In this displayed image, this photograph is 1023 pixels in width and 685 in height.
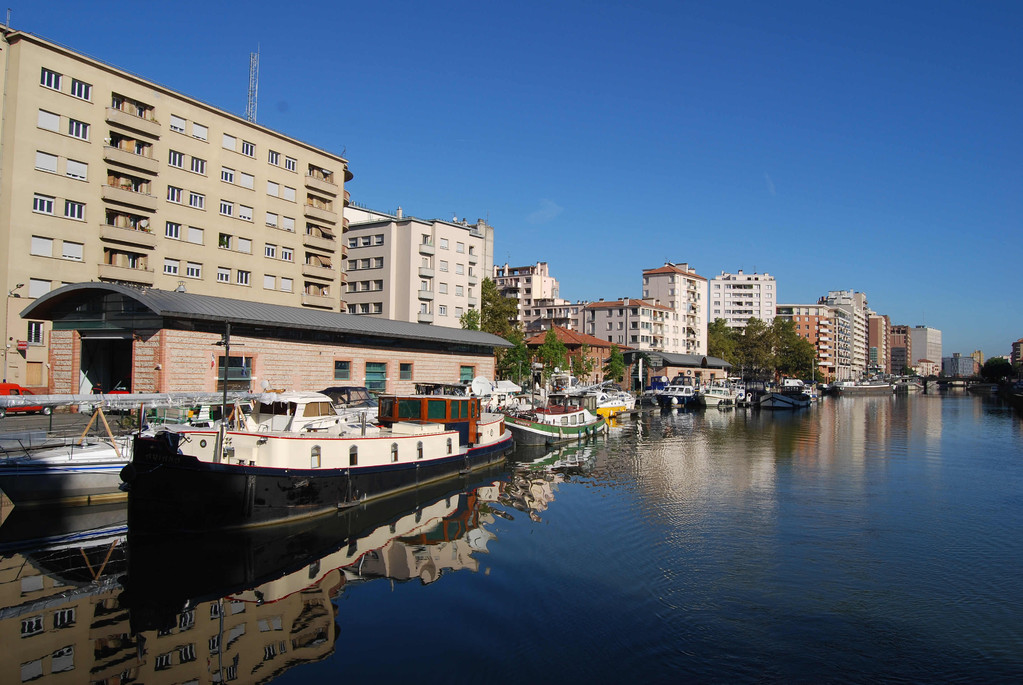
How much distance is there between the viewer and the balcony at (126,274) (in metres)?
44.8

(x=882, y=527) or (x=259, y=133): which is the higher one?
(x=259, y=133)

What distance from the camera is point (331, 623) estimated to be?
13398 mm

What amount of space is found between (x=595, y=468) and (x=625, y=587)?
62.0ft

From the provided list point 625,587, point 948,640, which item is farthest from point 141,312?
point 948,640

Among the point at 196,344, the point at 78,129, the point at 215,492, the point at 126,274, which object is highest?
the point at 78,129

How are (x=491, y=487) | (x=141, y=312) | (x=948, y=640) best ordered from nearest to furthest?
(x=948, y=640) → (x=491, y=487) → (x=141, y=312)

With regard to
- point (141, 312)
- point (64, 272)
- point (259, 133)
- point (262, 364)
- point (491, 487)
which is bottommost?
point (491, 487)

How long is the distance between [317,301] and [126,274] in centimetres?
1708

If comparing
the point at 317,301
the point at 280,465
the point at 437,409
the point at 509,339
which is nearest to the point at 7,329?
the point at 317,301

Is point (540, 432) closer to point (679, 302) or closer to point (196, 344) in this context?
point (196, 344)

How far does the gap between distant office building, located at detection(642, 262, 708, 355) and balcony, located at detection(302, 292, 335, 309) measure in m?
77.9

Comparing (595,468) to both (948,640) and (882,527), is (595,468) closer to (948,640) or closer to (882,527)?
(882,527)

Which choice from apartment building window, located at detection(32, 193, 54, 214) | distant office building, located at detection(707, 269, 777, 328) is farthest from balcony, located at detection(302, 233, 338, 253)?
distant office building, located at detection(707, 269, 777, 328)

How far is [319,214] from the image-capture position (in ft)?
200
